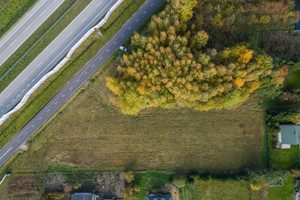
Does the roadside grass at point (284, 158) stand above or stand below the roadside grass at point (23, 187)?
above

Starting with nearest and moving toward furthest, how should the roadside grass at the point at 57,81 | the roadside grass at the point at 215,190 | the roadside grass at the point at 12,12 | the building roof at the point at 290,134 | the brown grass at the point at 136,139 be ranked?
the building roof at the point at 290,134 < the roadside grass at the point at 12,12 < the roadside grass at the point at 57,81 < the roadside grass at the point at 215,190 < the brown grass at the point at 136,139

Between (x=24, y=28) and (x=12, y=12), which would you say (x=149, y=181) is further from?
(x=12, y=12)

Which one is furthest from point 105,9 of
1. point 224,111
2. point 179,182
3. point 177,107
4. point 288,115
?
point 288,115

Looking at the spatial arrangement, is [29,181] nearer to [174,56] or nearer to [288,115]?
[174,56]

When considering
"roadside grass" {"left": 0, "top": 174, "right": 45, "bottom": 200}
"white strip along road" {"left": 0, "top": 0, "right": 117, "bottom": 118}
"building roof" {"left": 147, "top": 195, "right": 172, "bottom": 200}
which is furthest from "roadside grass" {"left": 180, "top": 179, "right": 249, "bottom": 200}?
"white strip along road" {"left": 0, "top": 0, "right": 117, "bottom": 118}

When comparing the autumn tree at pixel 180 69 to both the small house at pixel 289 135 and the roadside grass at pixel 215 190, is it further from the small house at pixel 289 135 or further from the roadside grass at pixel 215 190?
the roadside grass at pixel 215 190

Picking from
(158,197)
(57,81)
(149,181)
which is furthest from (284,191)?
(57,81)

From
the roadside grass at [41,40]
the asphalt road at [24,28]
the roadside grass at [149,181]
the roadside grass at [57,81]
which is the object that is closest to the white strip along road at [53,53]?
the roadside grass at [41,40]
